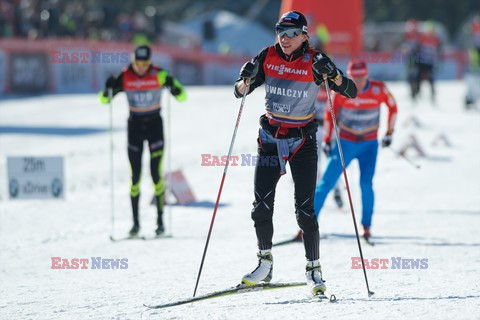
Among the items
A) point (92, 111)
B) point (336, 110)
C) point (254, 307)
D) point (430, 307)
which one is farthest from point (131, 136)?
point (92, 111)

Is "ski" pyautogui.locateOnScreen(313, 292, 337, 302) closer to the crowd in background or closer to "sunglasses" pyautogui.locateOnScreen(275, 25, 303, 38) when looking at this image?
"sunglasses" pyautogui.locateOnScreen(275, 25, 303, 38)

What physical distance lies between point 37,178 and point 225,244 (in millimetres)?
3216

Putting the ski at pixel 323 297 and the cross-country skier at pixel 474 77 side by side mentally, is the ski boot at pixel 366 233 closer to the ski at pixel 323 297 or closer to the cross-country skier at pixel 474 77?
the ski at pixel 323 297

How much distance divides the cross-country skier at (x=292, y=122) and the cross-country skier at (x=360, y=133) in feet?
8.62

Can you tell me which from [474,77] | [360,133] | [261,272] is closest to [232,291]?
[261,272]

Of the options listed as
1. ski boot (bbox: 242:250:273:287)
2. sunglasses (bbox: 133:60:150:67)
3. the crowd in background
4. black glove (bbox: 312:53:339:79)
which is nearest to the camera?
black glove (bbox: 312:53:339:79)

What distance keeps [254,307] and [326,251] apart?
2.67m

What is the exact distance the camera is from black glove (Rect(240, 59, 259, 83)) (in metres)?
6.59

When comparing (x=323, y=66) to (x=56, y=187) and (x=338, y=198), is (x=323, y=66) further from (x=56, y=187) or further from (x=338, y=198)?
(x=56, y=187)

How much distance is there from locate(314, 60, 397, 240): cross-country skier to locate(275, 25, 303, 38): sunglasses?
3.00 meters

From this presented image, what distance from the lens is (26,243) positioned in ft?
31.8

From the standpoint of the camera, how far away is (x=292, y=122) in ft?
22.1

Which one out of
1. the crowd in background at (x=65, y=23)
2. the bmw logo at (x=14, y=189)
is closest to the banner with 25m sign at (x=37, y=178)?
the bmw logo at (x=14, y=189)

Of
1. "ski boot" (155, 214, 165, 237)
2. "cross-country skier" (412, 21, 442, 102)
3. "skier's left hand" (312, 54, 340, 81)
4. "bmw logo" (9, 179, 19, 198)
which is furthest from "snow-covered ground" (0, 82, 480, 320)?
"cross-country skier" (412, 21, 442, 102)
